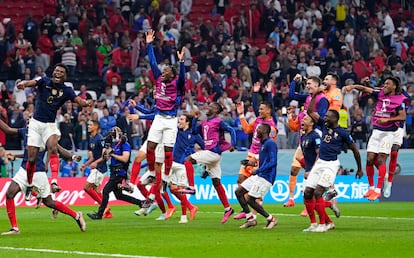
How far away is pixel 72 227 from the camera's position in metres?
22.4

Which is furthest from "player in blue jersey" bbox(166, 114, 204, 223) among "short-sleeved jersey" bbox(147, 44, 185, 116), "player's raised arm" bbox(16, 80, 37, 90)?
"player's raised arm" bbox(16, 80, 37, 90)

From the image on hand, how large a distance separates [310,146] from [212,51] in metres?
21.0

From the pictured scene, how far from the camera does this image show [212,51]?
4284 cm

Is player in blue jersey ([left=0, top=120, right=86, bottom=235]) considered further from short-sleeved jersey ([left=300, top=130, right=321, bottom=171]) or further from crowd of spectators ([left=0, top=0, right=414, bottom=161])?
crowd of spectators ([left=0, top=0, right=414, bottom=161])

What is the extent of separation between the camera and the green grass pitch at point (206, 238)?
54.4 feet

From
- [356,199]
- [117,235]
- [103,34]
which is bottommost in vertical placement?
[356,199]

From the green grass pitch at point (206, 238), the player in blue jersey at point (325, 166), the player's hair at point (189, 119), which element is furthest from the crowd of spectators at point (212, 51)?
the player in blue jersey at point (325, 166)

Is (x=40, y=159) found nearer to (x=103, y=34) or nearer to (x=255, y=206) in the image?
(x=255, y=206)

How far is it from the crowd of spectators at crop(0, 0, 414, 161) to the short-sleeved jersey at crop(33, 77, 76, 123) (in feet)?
48.3

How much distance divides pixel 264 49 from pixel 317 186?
23.5 meters

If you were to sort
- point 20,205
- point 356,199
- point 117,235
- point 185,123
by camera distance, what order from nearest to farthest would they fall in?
point 117,235
point 185,123
point 20,205
point 356,199

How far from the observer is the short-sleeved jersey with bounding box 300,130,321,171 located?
22.1 meters

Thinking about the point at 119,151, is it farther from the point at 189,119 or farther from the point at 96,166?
the point at 189,119

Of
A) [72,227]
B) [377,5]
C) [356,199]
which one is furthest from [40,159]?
[377,5]
